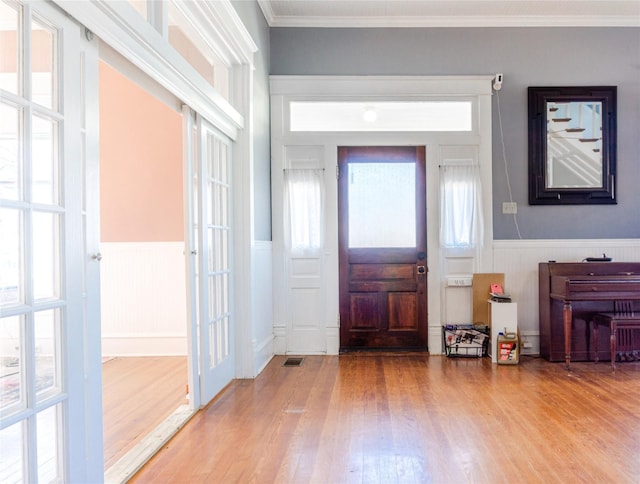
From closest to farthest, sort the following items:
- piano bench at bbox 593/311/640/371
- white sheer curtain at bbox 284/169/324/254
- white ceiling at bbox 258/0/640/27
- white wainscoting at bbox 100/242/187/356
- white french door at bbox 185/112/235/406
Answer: white french door at bbox 185/112/235/406 < piano bench at bbox 593/311/640/371 < white ceiling at bbox 258/0/640/27 < white wainscoting at bbox 100/242/187/356 < white sheer curtain at bbox 284/169/324/254

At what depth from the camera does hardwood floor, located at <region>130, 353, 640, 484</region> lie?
7.10ft

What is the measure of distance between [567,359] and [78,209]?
395 cm

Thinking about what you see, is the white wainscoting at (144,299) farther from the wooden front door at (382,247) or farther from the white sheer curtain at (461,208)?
the white sheer curtain at (461,208)

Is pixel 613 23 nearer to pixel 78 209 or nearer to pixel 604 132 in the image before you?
pixel 604 132

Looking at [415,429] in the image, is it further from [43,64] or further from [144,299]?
[144,299]

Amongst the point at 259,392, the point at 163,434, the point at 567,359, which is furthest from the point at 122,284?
the point at 567,359

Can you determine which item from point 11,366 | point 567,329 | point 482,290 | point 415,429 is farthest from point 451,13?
point 11,366

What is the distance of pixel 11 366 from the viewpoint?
142 cm

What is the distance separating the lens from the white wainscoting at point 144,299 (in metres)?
4.50

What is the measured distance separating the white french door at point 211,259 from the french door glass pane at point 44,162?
4.33 feet

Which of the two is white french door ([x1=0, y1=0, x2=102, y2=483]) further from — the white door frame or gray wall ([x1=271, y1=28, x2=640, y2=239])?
gray wall ([x1=271, y1=28, x2=640, y2=239])

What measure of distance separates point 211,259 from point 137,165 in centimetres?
177

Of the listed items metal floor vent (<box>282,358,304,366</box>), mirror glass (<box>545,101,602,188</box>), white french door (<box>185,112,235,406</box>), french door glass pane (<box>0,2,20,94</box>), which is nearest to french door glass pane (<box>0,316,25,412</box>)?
french door glass pane (<box>0,2,20,94</box>)

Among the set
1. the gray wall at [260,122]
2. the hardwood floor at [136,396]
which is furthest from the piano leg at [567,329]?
the hardwood floor at [136,396]
